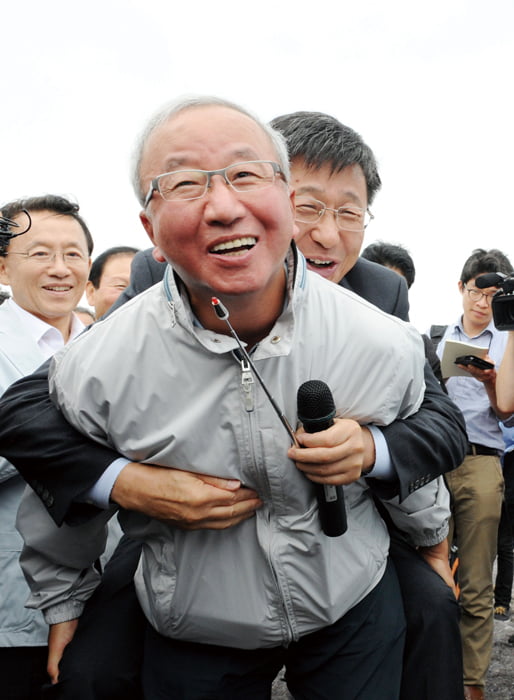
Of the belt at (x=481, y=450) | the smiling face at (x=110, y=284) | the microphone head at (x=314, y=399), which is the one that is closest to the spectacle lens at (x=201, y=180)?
the microphone head at (x=314, y=399)

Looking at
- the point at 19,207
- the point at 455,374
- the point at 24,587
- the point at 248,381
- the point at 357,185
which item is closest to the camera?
the point at 248,381

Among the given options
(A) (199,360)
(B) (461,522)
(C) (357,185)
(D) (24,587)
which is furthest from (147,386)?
(B) (461,522)

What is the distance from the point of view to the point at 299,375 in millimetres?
1737

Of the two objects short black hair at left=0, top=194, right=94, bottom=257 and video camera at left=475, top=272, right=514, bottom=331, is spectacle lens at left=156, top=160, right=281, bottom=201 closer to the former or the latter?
short black hair at left=0, top=194, right=94, bottom=257

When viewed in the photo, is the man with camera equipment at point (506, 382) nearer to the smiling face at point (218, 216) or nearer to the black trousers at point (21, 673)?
the smiling face at point (218, 216)

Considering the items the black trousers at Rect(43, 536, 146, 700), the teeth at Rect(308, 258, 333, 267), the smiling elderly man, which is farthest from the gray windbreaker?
the smiling elderly man

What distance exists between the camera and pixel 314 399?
5.06 feet

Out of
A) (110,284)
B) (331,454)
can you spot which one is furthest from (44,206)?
(331,454)

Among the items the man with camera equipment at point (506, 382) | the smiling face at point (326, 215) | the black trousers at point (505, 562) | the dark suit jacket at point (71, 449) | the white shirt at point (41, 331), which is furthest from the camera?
the black trousers at point (505, 562)

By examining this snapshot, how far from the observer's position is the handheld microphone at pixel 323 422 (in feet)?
5.06

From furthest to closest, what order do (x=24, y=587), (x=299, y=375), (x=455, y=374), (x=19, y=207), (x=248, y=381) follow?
(x=455, y=374) → (x=19, y=207) → (x=24, y=587) → (x=299, y=375) → (x=248, y=381)

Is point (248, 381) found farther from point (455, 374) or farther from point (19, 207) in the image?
point (455, 374)

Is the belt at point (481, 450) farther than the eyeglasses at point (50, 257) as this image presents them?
Yes

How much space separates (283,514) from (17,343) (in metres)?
1.39
